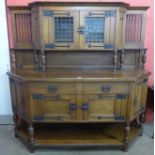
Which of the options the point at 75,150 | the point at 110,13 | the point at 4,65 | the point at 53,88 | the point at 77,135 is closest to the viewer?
the point at 53,88

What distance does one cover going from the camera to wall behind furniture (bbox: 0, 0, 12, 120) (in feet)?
7.25

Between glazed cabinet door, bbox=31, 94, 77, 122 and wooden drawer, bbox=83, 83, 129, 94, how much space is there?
17 cm

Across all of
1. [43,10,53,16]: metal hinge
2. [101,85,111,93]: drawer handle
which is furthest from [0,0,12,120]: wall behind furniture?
[101,85,111,93]: drawer handle

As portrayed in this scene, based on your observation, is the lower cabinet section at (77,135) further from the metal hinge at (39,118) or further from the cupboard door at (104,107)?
the cupboard door at (104,107)

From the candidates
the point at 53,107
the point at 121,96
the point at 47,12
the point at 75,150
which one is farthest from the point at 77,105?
the point at 47,12

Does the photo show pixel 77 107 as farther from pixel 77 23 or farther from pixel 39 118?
pixel 77 23

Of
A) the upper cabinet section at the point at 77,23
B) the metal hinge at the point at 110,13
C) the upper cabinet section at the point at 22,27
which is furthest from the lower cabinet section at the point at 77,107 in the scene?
the metal hinge at the point at 110,13

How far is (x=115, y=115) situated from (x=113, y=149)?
0.45 metres

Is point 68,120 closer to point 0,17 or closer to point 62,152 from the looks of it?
point 62,152

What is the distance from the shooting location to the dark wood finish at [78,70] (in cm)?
186

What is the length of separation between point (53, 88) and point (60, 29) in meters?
0.65

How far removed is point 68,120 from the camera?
1.95 meters

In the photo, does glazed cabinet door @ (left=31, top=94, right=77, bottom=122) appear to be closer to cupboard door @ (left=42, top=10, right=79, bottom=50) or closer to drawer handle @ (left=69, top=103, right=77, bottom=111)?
drawer handle @ (left=69, top=103, right=77, bottom=111)

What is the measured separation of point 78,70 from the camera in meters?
2.17
